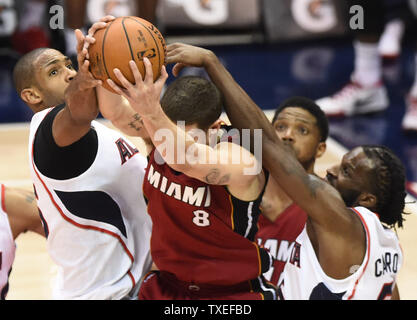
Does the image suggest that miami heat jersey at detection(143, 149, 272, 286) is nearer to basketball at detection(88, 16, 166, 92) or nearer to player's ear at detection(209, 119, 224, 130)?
player's ear at detection(209, 119, 224, 130)

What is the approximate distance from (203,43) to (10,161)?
12.3 feet

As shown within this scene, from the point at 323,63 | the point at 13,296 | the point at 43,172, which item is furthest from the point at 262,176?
the point at 323,63

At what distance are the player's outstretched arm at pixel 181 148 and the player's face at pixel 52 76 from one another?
85 centimetres

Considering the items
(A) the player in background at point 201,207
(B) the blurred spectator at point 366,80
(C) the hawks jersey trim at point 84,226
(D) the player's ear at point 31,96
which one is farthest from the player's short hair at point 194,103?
(B) the blurred spectator at point 366,80

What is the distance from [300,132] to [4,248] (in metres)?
1.66

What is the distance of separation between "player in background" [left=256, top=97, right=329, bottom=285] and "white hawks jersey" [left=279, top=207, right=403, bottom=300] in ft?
1.05

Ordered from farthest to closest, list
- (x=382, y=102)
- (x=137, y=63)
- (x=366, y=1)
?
(x=382, y=102) < (x=366, y=1) < (x=137, y=63)

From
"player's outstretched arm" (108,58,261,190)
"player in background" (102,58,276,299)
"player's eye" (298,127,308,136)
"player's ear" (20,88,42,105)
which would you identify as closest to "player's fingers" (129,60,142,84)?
"player's outstretched arm" (108,58,261,190)

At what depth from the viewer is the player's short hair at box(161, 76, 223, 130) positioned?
8.84ft

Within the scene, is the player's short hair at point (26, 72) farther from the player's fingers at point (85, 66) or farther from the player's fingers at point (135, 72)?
the player's fingers at point (135, 72)

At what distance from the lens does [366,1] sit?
271 inches

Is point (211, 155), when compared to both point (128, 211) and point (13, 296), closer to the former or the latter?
point (128, 211)

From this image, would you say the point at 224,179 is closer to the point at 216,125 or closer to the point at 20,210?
the point at 216,125

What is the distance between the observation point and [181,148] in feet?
8.11
